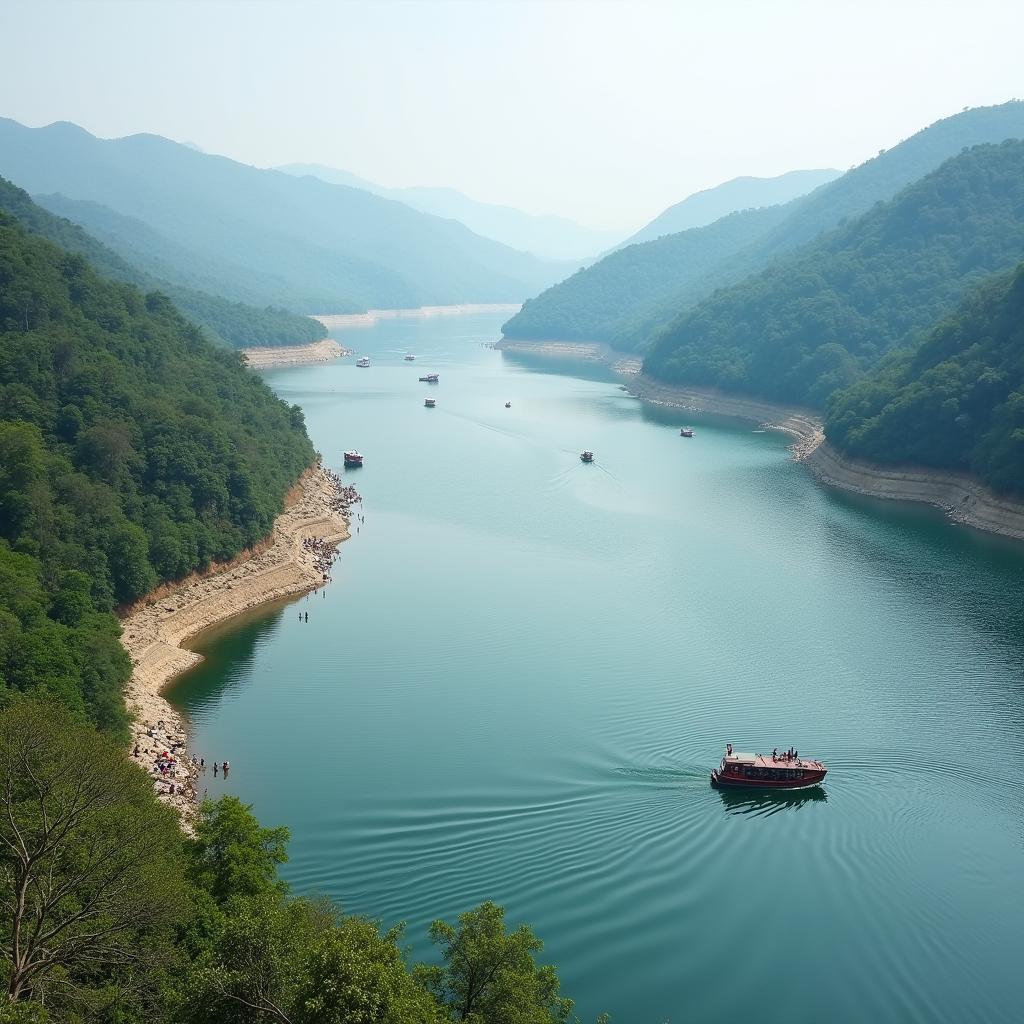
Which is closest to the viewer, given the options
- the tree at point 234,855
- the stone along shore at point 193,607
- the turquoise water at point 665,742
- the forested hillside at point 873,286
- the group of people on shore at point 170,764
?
the tree at point 234,855

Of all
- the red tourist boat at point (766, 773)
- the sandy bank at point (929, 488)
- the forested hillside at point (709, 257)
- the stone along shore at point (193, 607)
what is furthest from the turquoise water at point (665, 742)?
the forested hillside at point (709, 257)

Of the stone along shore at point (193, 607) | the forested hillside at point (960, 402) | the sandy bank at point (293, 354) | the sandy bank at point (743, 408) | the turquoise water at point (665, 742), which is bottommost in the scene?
the sandy bank at point (293, 354)

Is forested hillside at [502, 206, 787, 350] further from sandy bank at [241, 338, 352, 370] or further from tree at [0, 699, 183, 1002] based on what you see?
tree at [0, 699, 183, 1002]

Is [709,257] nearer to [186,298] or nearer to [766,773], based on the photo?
[186,298]

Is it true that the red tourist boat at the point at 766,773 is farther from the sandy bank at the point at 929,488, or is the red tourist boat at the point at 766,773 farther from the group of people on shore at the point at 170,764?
the sandy bank at the point at 929,488

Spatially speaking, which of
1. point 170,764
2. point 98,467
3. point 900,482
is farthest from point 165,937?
point 900,482

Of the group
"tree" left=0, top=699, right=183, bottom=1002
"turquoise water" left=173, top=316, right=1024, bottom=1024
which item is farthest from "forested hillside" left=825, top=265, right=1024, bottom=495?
"tree" left=0, top=699, right=183, bottom=1002
